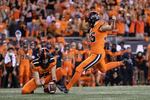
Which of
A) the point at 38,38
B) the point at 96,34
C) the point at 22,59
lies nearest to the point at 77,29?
the point at 38,38

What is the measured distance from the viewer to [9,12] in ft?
72.1

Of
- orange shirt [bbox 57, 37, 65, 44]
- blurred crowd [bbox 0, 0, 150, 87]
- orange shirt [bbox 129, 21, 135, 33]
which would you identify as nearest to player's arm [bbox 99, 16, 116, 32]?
blurred crowd [bbox 0, 0, 150, 87]

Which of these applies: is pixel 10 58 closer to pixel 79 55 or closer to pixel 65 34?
pixel 79 55

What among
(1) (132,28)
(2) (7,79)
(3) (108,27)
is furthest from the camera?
(1) (132,28)

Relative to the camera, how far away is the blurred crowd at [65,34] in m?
18.9

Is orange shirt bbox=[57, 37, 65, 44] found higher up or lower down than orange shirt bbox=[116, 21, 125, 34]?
lower down

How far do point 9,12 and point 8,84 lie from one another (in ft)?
13.3

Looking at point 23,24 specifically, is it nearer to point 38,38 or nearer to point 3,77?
point 38,38

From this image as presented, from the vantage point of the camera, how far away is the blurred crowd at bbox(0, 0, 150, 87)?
18.9 metres

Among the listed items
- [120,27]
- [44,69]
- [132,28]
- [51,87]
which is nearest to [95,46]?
[44,69]

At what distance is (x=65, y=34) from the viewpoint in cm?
2128

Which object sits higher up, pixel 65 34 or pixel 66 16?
pixel 66 16

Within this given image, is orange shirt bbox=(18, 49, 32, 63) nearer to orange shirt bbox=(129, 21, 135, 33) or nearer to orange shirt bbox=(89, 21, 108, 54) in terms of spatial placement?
orange shirt bbox=(129, 21, 135, 33)

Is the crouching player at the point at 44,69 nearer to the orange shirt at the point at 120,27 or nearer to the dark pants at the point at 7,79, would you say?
the dark pants at the point at 7,79
